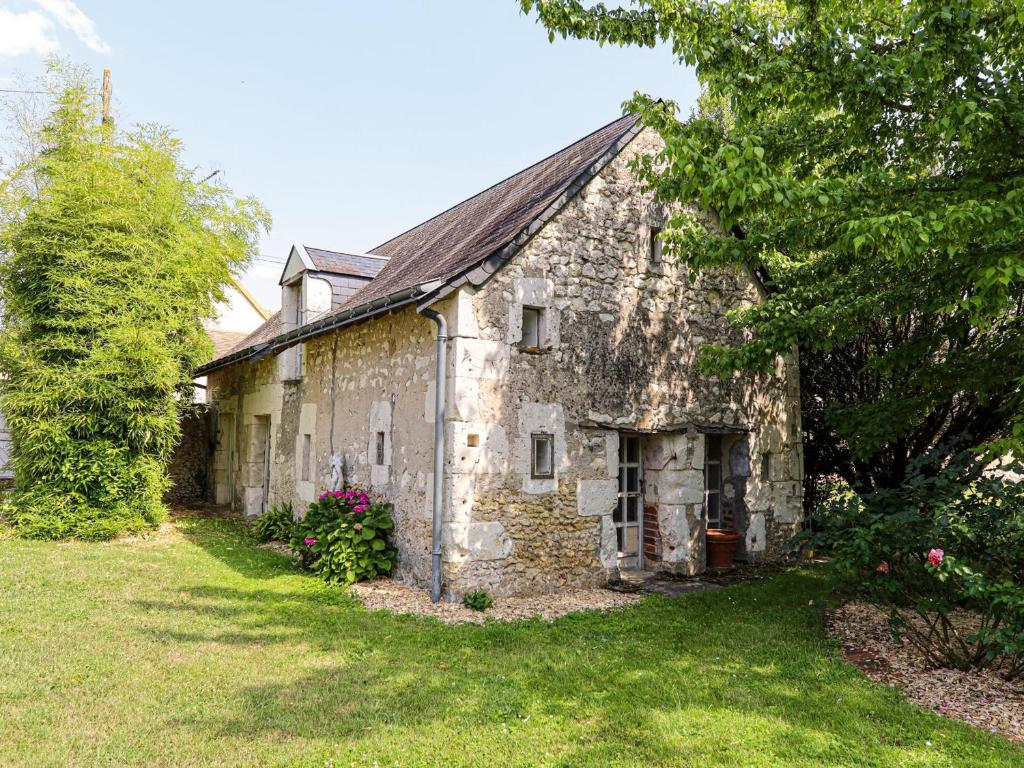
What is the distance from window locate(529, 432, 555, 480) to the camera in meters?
7.44

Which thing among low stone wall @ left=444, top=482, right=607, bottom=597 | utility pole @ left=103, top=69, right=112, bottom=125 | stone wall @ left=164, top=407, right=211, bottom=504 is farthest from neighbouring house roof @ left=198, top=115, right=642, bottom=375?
utility pole @ left=103, top=69, right=112, bottom=125

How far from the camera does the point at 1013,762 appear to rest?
3691 millimetres

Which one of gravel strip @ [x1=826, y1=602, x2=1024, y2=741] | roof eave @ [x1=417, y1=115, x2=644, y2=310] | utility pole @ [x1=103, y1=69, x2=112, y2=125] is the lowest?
gravel strip @ [x1=826, y1=602, x2=1024, y2=741]

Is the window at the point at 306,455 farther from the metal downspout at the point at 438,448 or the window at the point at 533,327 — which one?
the window at the point at 533,327

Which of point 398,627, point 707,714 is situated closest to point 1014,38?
point 707,714

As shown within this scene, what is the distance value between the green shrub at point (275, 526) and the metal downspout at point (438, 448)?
4394 millimetres

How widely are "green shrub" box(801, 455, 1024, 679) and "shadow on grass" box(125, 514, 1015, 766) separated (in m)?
0.73

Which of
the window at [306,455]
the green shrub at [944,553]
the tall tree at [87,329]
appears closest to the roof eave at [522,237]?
the green shrub at [944,553]

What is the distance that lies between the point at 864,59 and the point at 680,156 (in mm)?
1614

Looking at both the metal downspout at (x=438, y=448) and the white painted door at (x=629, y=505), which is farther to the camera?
the white painted door at (x=629, y=505)

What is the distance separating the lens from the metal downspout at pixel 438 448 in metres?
6.86

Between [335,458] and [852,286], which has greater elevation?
[852,286]

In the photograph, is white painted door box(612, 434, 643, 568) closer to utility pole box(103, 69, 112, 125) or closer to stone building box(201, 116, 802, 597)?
stone building box(201, 116, 802, 597)

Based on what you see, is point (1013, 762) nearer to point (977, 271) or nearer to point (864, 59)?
point (977, 271)
